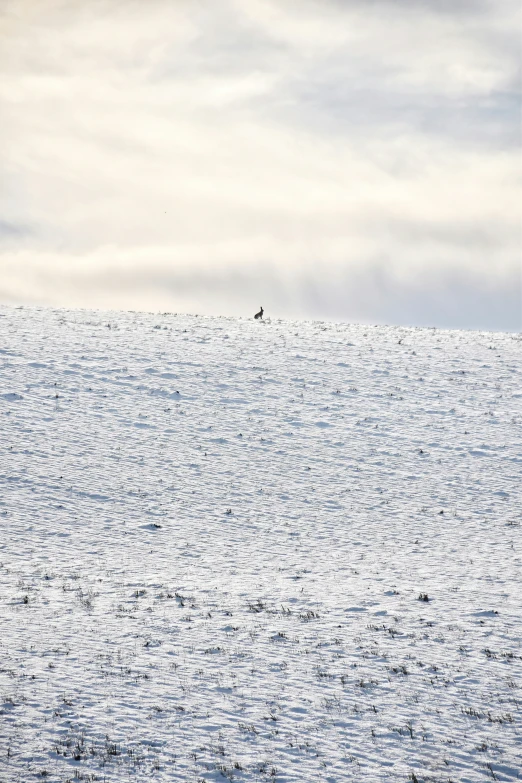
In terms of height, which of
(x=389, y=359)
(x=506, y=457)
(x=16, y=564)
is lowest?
(x=389, y=359)

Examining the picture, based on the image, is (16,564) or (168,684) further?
(16,564)

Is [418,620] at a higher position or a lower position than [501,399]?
higher

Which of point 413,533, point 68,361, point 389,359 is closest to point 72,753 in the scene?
point 413,533

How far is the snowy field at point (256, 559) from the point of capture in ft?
29.7

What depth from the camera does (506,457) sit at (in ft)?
74.9

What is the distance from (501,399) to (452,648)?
58.7 feet

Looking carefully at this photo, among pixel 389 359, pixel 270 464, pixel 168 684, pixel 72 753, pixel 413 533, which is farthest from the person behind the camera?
pixel 389 359

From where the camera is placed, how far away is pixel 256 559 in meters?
16.1

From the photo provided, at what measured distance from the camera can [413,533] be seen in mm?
17906

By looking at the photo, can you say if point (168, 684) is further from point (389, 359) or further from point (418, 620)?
point (389, 359)

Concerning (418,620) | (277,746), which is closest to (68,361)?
(418,620)

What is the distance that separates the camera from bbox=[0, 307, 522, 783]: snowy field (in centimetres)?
905

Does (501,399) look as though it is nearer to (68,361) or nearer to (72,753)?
(68,361)

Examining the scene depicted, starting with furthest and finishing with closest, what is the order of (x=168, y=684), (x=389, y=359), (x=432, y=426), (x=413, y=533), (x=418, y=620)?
1. (x=389, y=359)
2. (x=432, y=426)
3. (x=413, y=533)
4. (x=418, y=620)
5. (x=168, y=684)
